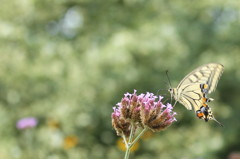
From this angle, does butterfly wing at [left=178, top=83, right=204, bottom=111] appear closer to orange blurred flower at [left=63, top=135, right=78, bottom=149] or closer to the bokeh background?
the bokeh background

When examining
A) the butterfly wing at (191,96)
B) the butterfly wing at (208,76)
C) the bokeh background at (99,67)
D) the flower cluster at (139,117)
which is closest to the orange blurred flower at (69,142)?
the bokeh background at (99,67)

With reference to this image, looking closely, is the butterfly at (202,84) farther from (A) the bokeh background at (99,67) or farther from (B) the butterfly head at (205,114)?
(A) the bokeh background at (99,67)

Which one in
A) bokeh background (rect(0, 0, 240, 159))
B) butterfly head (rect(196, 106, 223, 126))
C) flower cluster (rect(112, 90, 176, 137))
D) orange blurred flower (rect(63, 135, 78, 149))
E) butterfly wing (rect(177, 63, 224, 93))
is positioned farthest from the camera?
bokeh background (rect(0, 0, 240, 159))

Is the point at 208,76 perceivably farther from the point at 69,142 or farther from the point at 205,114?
the point at 69,142

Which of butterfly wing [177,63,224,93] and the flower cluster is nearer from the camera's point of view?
the flower cluster

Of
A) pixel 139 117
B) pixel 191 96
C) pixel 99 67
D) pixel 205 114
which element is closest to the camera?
pixel 139 117

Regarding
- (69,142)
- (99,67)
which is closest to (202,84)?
(69,142)

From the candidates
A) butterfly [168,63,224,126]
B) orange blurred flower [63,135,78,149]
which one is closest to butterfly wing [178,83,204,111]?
butterfly [168,63,224,126]
